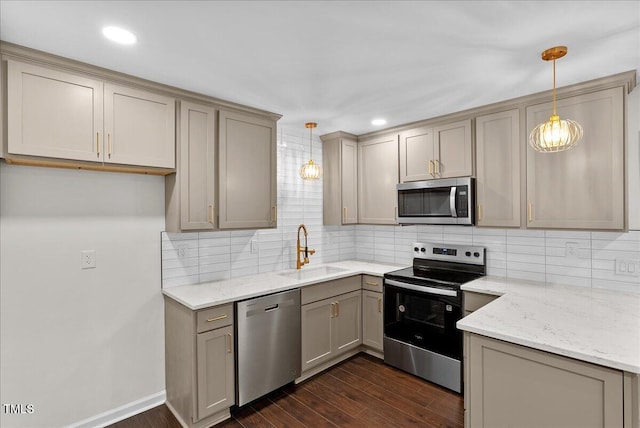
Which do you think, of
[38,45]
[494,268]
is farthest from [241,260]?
[494,268]

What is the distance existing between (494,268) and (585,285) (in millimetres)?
652

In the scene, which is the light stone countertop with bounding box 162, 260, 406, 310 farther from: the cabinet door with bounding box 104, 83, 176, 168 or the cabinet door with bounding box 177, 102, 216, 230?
the cabinet door with bounding box 104, 83, 176, 168

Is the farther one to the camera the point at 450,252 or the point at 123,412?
the point at 450,252

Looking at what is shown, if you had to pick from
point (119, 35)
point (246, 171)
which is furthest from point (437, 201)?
point (119, 35)

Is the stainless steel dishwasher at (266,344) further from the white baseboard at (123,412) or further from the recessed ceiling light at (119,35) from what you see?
the recessed ceiling light at (119,35)

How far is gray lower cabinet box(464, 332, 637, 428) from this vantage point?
4.40 feet

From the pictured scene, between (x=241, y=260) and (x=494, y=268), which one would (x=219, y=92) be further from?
(x=494, y=268)

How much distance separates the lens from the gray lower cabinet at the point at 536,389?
4.40ft

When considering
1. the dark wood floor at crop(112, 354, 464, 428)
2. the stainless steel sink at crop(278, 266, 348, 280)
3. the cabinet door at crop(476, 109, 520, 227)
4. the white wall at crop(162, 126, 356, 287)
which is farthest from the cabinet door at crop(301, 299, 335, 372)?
the cabinet door at crop(476, 109, 520, 227)

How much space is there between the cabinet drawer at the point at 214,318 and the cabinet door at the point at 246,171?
2.19ft

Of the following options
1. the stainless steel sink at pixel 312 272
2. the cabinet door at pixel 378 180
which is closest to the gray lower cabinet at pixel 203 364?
the stainless steel sink at pixel 312 272

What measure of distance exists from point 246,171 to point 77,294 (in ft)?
4.83

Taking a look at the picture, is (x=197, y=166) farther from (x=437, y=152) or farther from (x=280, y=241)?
(x=437, y=152)

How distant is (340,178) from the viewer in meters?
3.63
